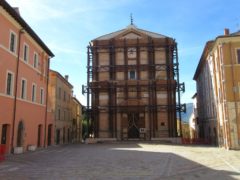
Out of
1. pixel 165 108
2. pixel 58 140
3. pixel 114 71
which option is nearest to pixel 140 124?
pixel 165 108

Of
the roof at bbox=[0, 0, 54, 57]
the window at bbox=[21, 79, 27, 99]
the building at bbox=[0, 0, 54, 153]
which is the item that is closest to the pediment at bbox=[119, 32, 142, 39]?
the roof at bbox=[0, 0, 54, 57]

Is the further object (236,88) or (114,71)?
(114,71)

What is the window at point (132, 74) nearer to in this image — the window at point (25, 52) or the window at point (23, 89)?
the window at point (25, 52)

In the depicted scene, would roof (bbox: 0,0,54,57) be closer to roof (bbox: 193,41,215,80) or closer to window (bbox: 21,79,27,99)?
window (bbox: 21,79,27,99)

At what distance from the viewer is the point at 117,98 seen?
39.6 metres

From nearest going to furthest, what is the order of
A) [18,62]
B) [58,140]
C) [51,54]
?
[18,62]
[51,54]
[58,140]

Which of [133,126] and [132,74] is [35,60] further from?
[133,126]

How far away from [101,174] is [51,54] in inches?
865

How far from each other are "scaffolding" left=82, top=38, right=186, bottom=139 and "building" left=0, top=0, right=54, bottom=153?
10.5 metres

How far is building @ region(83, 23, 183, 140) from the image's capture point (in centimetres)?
3847

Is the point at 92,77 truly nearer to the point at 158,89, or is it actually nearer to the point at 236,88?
the point at 158,89

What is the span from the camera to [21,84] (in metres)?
23.3

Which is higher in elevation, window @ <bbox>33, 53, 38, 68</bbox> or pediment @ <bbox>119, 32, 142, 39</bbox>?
pediment @ <bbox>119, 32, 142, 39</bbox>

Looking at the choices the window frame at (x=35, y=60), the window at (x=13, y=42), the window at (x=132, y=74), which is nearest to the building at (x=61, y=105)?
the window frame at (x=35, y=60)
